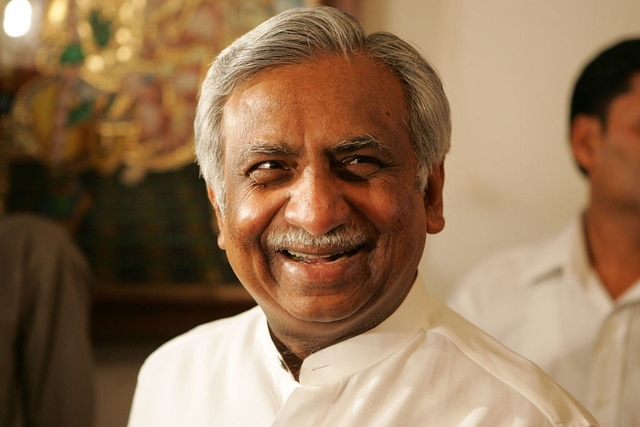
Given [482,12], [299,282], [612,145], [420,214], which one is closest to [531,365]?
[420,214]

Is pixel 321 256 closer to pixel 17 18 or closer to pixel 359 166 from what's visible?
pixel 359 166

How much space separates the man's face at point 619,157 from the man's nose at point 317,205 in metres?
1.29

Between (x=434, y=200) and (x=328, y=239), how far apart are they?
0.83 feet

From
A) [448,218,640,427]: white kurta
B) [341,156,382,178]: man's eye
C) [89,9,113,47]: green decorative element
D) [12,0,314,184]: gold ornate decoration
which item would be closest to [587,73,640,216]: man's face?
[448,218,640,427]: white kurta

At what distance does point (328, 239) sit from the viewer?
1058 mm

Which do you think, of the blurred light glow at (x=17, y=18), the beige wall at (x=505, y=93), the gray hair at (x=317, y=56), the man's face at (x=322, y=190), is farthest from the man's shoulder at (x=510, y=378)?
the blurred light glow at (x=17, y=18)

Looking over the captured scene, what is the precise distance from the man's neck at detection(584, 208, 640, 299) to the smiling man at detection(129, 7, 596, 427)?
107cm

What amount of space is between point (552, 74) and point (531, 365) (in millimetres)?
1549

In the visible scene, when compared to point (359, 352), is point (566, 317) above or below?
below

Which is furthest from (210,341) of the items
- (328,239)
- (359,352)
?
(328,239)

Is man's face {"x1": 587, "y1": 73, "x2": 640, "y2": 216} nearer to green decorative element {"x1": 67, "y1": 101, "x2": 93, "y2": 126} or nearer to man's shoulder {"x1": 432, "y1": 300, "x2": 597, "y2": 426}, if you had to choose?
man's shoulder {"x1": 432, "y1": 300, "x2": 597, "y2": 426}

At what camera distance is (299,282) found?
1081 mm

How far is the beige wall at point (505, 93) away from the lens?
247cm

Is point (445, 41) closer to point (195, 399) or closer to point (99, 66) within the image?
point (99, 66)
